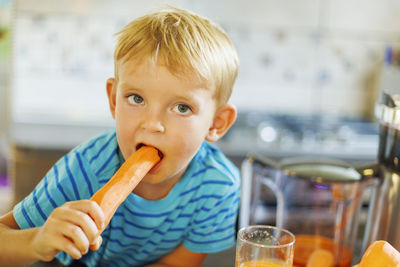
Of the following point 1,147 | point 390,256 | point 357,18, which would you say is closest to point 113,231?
point 390,256

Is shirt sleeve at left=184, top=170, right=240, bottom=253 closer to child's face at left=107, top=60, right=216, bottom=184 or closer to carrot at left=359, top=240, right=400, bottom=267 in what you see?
child's face at left=107, top=60, right=216, bottom=184

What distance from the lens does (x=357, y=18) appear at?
2639 millimetres

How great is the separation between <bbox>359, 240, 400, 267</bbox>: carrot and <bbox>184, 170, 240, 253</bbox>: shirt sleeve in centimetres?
33

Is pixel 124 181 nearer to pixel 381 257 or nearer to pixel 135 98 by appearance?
pixel 135 98

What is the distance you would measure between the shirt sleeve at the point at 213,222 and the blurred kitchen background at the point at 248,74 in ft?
4.05

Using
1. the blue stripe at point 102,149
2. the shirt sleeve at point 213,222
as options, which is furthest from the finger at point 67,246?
the shirt sleeve at point 213,222

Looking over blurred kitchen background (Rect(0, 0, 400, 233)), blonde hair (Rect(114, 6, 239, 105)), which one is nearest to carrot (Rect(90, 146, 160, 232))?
blonde hair (Rect(114, 6, 239, 105))

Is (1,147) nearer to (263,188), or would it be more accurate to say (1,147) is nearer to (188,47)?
(263,188)

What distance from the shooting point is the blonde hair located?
69 cm

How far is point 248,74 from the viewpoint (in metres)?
2.67

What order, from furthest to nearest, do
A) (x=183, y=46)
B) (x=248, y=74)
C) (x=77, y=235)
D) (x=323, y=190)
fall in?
1. (x=248, y=74)
2. (x=323, y=190)
3. (x=183, y=46)
4. (x=77, y=235)

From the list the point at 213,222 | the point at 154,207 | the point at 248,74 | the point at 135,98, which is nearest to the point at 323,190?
the point at 213,222

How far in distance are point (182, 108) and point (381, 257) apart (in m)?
0.33

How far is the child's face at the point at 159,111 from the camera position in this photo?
67cm
